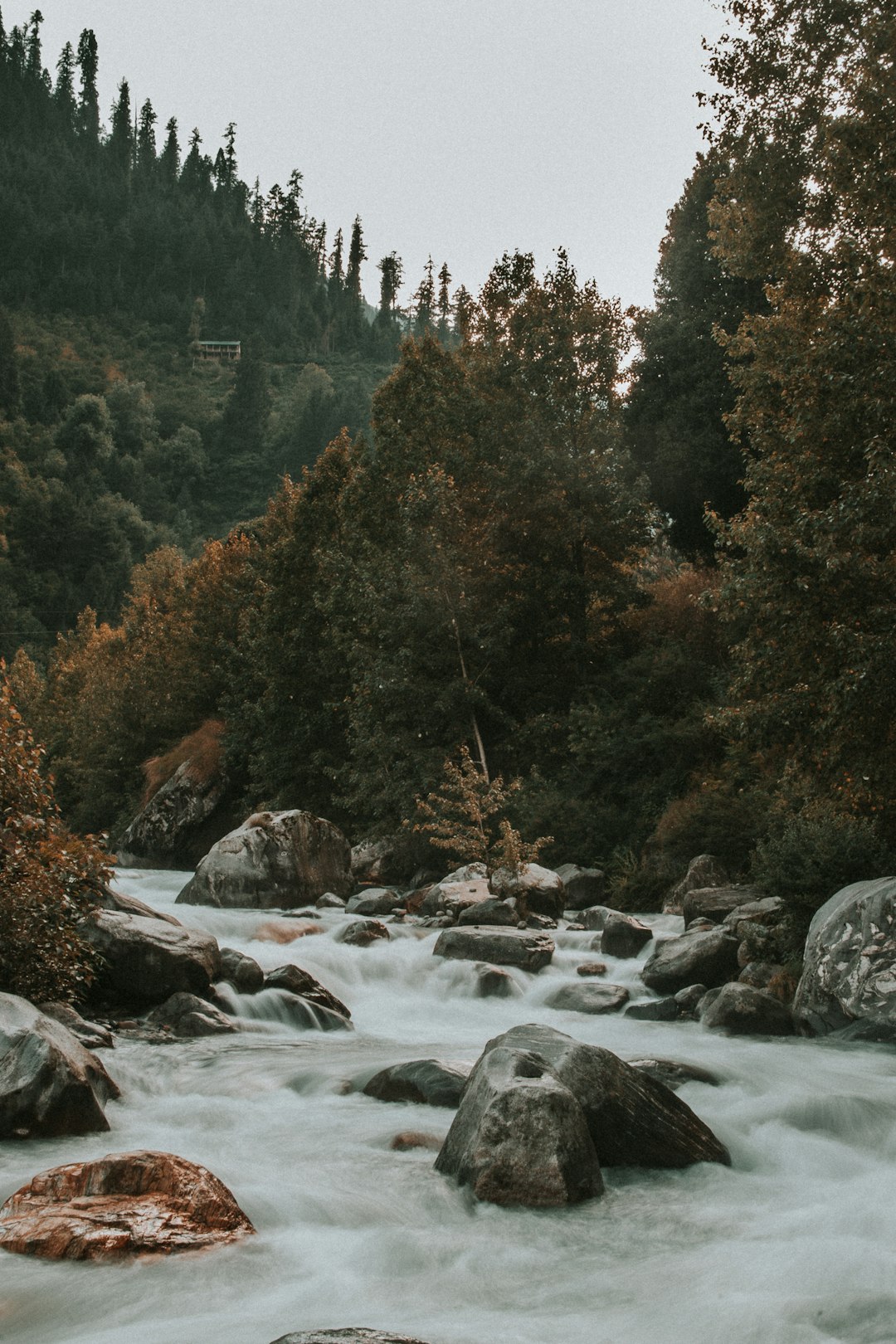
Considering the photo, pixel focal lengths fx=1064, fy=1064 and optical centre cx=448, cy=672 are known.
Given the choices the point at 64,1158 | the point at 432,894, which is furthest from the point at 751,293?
the point at 64,1158

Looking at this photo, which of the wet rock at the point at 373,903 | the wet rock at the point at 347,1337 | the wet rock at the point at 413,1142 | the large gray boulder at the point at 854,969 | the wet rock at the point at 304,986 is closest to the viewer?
the wet rock at the point at 347,1337

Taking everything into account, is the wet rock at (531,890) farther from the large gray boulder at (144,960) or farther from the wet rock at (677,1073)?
the wet rock at (677,1073)

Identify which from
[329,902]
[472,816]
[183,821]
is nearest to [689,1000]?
[472,816]

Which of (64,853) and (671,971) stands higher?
(64,853)

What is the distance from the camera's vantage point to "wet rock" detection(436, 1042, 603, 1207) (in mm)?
6938

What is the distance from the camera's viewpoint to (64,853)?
10750mm

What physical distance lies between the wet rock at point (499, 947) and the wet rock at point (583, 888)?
5516 mm

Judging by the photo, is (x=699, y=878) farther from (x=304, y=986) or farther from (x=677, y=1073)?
(x=677, y=1073)

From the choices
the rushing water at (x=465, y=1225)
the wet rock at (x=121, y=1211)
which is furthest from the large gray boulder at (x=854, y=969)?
the wet rock at (x=121, y=1211)

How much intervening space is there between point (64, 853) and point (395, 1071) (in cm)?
399

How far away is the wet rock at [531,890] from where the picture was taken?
19.4 m

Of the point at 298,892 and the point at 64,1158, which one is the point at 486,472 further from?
the point at 64,1158

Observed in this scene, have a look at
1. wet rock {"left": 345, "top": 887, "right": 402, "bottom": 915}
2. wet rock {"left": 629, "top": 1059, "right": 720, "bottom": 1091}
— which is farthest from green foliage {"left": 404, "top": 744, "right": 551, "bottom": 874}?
wet rock {"left": 629, "top": 1059, "right": 720, "bottom": 1091}

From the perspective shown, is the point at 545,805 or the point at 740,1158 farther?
the point at 545,805
